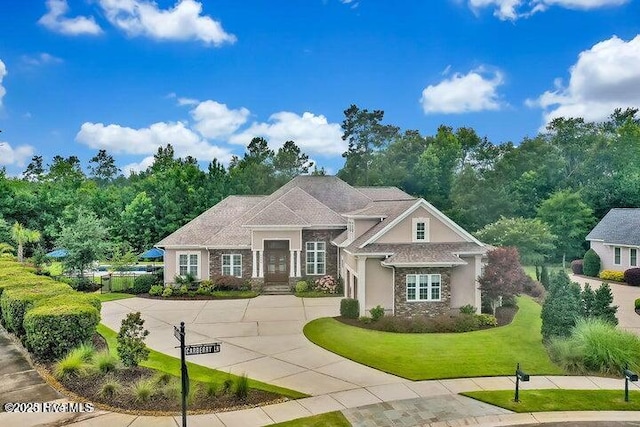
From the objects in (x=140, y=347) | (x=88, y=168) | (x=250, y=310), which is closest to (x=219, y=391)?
(x=140, y=347)

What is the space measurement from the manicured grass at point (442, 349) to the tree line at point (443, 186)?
16.0 meters

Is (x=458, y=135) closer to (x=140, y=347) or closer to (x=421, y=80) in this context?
(x=421, y=80)

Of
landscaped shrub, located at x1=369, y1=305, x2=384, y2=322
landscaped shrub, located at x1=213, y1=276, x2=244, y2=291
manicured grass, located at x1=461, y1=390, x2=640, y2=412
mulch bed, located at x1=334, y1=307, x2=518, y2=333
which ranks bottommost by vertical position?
manicured grass, located at x1=461, y1=390, x2=640, y2=412

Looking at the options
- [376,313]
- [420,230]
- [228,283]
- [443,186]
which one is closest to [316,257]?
[228,283]

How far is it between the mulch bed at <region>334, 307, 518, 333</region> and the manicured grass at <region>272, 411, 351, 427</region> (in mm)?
8783

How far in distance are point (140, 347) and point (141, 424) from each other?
3.16 metres

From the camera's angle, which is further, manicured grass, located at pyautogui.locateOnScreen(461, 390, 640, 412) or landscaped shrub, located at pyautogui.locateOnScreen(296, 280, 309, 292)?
landscaped shrub, located at pyautogui.locateOnScreen(296, 280, 309, 292)

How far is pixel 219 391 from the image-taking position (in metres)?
12.2

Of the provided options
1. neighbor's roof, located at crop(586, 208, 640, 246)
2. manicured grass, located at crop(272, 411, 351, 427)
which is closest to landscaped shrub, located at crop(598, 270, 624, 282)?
neighbor's roof, located at crop(586, 208, 640, 246)

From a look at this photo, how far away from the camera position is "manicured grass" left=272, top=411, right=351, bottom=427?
10.7 m

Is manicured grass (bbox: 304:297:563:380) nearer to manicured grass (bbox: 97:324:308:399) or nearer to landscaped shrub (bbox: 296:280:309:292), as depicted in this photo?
manicured grass (bbox: 97:324:308:399)

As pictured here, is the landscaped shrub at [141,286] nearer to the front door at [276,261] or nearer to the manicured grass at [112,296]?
the manicured grass at [112,296]

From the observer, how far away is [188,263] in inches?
1165

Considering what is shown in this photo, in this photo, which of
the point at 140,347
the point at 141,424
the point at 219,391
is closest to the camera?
the point at 141,424
